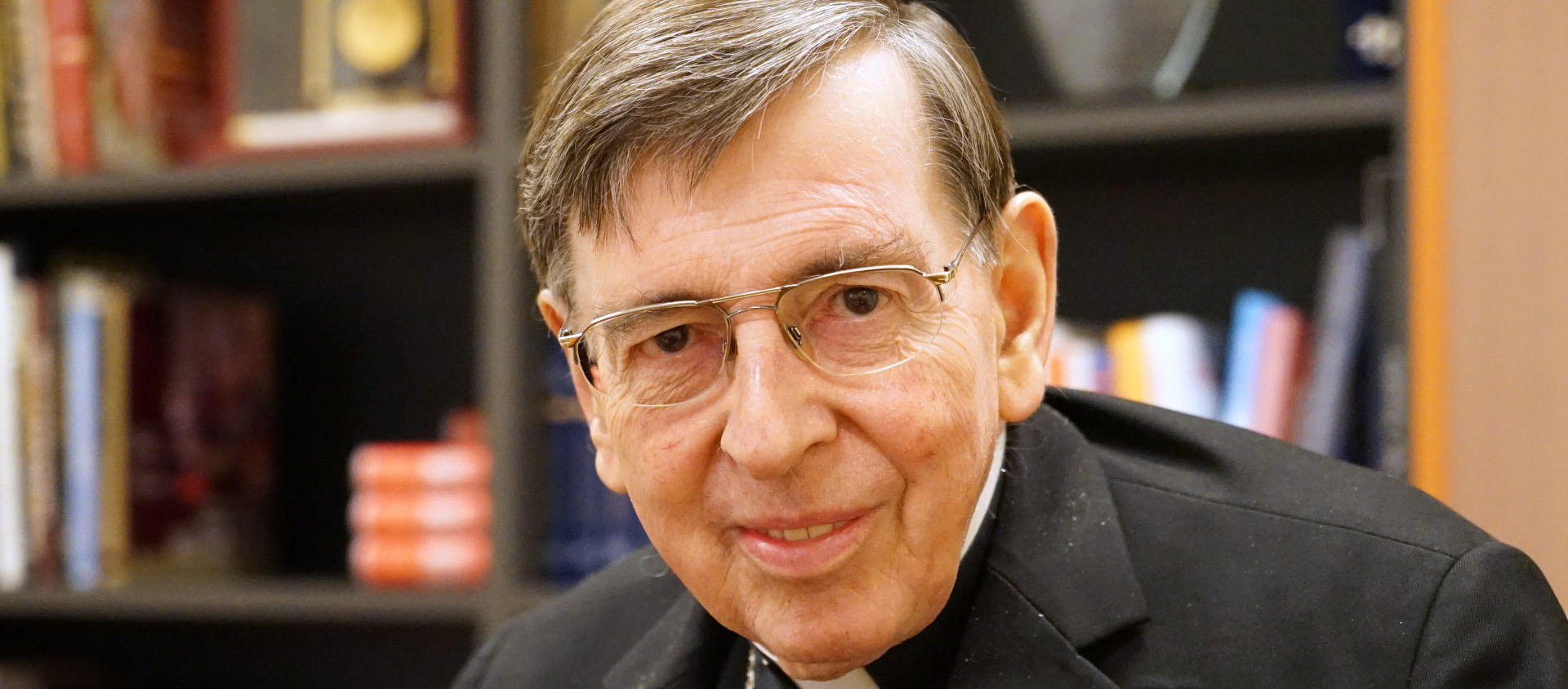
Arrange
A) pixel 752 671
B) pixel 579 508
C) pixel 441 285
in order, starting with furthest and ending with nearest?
pixel 441 285, pixel 579 508, pixel 752 671

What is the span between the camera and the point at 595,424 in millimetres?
1061

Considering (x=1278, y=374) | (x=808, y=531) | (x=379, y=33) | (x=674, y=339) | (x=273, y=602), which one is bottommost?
(x=273, y=602)

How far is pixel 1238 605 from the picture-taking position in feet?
3.11

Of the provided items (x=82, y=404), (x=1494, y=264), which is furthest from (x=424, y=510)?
(x=1494, y=264)

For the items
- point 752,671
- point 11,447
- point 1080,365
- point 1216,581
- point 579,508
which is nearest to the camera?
point 1216,581

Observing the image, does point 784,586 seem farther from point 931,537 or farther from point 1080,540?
point 1080,540

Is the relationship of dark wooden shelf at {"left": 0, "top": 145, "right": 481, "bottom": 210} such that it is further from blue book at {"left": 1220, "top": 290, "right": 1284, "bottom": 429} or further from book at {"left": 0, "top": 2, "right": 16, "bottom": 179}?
blue book at {"left": 1220, "top": 290, "right": 1284, "bottom": 429}

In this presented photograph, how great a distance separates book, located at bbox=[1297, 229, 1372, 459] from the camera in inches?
59.2

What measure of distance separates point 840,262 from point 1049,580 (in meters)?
0.29

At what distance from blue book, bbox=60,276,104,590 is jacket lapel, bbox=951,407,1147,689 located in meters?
1.40

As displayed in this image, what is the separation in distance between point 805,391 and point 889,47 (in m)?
0.26

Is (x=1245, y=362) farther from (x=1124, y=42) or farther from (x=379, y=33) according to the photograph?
(x=379, y=33)

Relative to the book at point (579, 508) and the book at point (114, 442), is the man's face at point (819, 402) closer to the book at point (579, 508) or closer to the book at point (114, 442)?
the book at point (579, 508)

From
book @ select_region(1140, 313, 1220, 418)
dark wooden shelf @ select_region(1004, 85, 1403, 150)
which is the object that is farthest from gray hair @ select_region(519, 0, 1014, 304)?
book @ select_region(1140, 313, 1220, 418)
